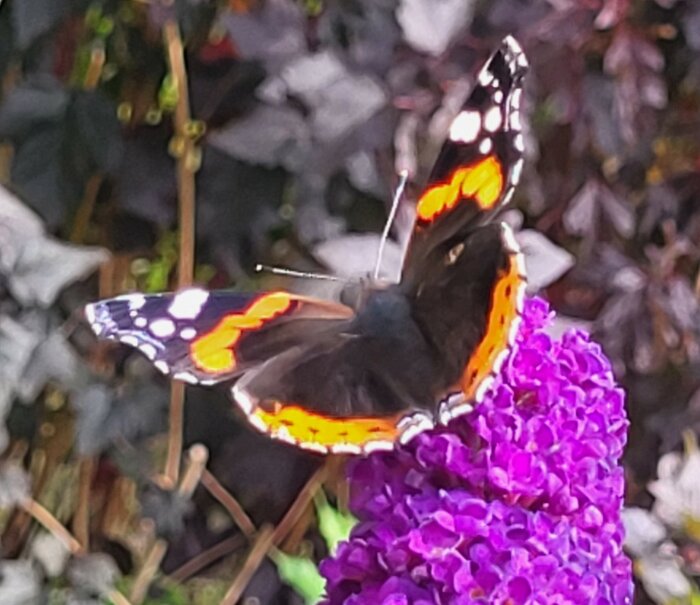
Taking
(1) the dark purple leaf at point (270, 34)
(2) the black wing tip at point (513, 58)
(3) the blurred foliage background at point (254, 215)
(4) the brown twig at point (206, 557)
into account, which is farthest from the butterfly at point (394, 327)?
(4) the brown twig at point (206, 557)

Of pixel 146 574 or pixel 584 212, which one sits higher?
pixel 584 212

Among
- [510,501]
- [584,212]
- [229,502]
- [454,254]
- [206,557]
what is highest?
[454,254]

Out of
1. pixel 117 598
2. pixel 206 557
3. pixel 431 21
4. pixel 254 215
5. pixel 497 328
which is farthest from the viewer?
pixel 206 557

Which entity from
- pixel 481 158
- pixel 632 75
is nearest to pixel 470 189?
pixel 481 158

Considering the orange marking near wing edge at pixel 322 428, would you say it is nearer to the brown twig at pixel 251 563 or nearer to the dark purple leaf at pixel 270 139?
the dark purple leaf at pixel 270 139

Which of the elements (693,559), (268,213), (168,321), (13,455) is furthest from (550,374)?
(13,455)

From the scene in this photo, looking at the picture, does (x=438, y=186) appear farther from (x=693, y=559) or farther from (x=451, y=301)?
(x=693, y=559)

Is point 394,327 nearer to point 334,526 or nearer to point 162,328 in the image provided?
point 162,328

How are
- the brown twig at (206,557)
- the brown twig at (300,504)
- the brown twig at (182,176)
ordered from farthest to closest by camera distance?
1. the brown twig at (206,557)
2. the brown twig at (300,504)
3. the brown twig at (182,176)
